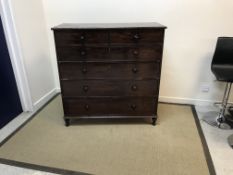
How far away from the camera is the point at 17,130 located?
83.4 inches

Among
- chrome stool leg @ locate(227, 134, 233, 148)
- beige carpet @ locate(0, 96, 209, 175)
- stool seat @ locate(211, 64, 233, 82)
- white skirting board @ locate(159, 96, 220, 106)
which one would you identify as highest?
stool seat @ locate(211, 64, 233, 82)

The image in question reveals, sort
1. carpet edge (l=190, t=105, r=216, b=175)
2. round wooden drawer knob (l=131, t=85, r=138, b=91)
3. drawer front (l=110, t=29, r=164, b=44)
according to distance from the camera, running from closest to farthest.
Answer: carpet edge (l=190, t=105, r=216, b=175)
drawer front (l=110, t=29, r=164, b=44)
round wooden drawer knob (l=131, t=85, r=138, b=91)

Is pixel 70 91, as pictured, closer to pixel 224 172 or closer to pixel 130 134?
pixel 130 134

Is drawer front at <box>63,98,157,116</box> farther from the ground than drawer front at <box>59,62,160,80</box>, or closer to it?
closer to it

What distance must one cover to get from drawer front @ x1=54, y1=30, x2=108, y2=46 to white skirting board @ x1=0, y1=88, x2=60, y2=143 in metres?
1.10

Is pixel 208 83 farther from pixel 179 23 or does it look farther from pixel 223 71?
pixel 179 23

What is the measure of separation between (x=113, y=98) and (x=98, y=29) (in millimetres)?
723

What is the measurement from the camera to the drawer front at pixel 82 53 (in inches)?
72.2

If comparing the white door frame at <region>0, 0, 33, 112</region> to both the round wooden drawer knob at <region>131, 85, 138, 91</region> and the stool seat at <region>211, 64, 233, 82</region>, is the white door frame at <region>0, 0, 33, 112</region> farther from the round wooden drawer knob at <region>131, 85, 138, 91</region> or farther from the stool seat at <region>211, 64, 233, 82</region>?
the stool seat at <region>211, 64, 233, 82</region>

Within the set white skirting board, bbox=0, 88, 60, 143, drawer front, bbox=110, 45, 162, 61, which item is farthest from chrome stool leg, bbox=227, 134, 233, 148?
white skirting board, bbox=0, 88, 60, 143

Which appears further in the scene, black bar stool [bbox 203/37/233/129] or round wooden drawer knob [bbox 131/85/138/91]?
black bar stool [bbox 203/37/233/129]

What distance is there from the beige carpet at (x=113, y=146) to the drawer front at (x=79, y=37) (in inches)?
37.5

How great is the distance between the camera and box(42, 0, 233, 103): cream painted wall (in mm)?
2197

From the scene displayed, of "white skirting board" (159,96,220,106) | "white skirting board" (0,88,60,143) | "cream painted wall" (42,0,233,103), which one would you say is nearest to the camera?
"white skirting board" (0,88,60,143)
